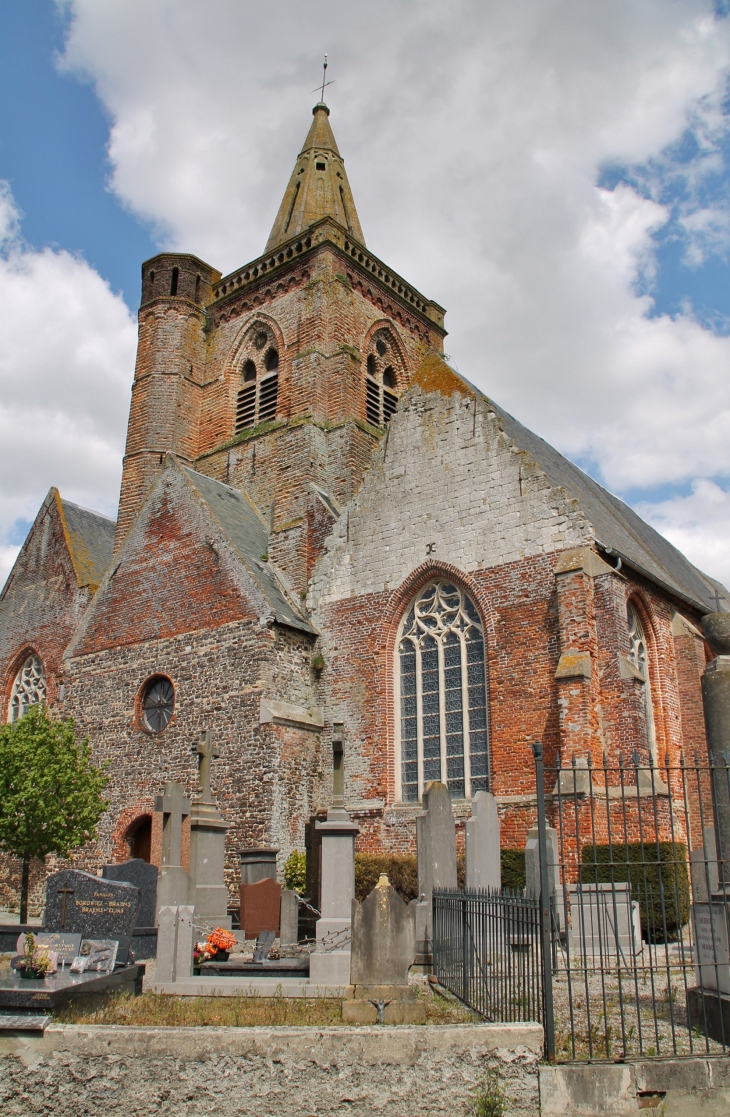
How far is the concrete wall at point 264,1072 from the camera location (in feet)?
18.7

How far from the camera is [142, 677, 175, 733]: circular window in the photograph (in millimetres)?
18328

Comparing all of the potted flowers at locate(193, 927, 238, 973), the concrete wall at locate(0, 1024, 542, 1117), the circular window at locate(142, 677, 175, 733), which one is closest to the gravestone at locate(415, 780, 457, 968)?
the potted flowers at locate(193, 927, 238, 973)

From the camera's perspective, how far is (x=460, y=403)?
1752cm

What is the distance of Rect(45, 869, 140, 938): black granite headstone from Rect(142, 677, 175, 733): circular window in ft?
27.2

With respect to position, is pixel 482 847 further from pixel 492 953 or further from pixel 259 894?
pixel 492 953

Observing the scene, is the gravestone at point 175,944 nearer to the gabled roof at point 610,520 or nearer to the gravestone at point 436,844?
the gravestone at point 436,844

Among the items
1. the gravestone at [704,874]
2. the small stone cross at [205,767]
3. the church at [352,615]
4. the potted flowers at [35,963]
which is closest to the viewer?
the gravestone at [704,874]

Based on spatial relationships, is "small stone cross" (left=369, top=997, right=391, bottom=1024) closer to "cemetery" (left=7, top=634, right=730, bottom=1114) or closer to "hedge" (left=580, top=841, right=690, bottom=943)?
"cemetery" (left=7, top=634, right=730, bottom=1114)

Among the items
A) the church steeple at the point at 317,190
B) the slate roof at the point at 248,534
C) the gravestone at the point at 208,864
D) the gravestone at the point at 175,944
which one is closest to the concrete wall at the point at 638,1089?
the gravestone at the point at 175,944

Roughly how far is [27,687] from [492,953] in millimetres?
19159

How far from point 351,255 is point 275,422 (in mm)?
5415

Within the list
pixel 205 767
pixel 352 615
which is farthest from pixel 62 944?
pixel 352 615

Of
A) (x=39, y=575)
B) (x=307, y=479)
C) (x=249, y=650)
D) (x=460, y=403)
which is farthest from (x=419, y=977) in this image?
(x=39, y=575)

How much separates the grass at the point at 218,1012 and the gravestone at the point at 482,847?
3370 mm
